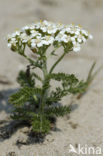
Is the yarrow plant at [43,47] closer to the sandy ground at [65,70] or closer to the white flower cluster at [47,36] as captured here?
the white flower cluster at [47,36]

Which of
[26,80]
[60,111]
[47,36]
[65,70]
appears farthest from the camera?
[65,70]

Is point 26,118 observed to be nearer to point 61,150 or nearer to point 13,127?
point 13,127

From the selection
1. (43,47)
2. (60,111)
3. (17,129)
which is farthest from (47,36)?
(17,129)

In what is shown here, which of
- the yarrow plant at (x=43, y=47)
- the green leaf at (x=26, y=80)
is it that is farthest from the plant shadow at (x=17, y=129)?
the green leaf at (x=26, y=80)

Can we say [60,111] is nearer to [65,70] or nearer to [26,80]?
[26,80]

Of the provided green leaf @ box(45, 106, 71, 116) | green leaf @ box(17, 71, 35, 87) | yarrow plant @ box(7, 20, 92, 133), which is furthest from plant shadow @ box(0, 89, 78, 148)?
green leaf @ box(17, 71, 35, 87)

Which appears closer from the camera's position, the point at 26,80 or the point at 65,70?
the point at 26,80

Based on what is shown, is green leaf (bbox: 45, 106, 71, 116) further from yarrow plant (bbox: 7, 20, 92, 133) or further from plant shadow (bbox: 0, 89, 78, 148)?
plant shadow (bbox: 0, 89, 78, 148)
